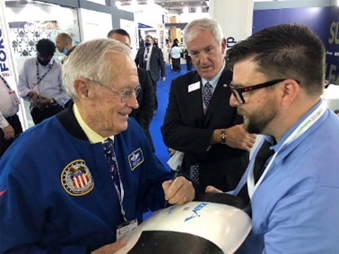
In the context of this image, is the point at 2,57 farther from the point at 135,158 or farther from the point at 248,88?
the point at 248,88

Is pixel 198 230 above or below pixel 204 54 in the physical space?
below

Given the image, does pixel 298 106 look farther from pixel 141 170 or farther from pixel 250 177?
pixel 141 170

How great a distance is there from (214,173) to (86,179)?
0.84 metres

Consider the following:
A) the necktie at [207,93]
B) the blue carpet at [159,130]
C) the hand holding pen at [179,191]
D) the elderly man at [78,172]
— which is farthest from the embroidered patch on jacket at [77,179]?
the blue carpet at [159,130]

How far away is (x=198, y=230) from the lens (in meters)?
0.97

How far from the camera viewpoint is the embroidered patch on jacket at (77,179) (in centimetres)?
105

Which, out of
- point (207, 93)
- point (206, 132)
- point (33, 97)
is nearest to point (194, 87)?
point (207, 93)

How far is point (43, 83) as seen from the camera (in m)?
3.57

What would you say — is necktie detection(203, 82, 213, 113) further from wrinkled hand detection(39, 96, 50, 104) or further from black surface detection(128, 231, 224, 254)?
wrinkled hand detection(39, 96, 50, 104)

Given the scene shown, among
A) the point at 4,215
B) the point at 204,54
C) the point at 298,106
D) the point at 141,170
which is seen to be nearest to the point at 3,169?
the point at 4,215

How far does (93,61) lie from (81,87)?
0.11 metres

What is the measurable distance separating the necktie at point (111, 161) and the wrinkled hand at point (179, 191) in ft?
0.70

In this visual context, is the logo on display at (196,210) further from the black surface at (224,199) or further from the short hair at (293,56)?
the short hair at (293,56)

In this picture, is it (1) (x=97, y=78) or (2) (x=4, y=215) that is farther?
(1) (x=97, y=78)
